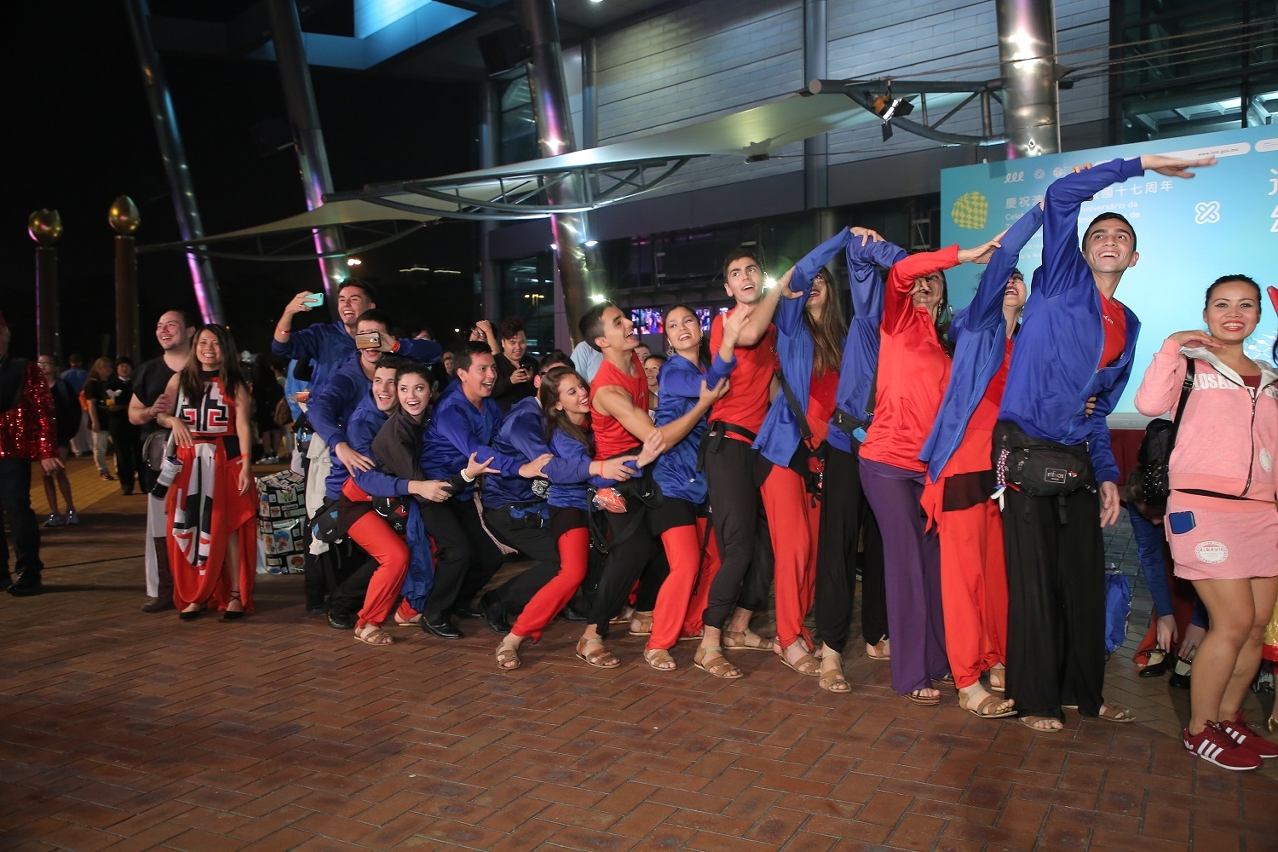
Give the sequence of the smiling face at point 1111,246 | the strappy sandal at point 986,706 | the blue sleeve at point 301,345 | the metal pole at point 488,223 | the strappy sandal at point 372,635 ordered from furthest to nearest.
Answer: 1. the metal pole at point 488,223
2. the blue sleeve at point 301,345
3. the strappy sandal at point 372,635
4. the strappy sandal at point 986,706
5. the smiling face at point 1111,246

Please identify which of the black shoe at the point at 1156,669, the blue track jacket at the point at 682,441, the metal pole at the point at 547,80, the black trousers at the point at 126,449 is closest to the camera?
the black shoe at the point at 1156,669

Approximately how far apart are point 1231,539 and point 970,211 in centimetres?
624

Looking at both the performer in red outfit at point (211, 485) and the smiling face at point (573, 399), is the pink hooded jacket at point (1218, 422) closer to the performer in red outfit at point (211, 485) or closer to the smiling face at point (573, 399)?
the smiling face at point (573, 399)

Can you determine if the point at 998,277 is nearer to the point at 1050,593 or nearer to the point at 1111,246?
the point at 1111,246

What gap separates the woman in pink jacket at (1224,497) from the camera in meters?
3.47

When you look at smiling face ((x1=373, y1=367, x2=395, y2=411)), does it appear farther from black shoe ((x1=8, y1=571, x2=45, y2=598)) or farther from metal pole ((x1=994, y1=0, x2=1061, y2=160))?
metal pole ((x1=994, y1=0, x2=1061, y2=160))

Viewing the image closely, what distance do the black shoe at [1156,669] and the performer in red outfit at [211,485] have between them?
200 inches

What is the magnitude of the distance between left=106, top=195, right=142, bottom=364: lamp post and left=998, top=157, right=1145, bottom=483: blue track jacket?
1523 cm

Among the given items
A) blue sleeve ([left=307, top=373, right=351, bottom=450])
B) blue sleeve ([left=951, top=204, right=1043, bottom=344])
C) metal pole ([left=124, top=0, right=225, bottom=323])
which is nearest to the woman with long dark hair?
blue sleeve ([left=307, top=373, right=351, bottom=450])

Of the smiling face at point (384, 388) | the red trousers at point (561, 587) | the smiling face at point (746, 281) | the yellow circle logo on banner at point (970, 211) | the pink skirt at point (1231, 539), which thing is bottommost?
the red trousers at point (561, 587)

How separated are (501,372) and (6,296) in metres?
24.6

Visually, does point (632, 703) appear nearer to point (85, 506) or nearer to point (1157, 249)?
point (1157, 249)

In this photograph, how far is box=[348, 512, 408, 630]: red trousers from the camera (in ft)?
17.7

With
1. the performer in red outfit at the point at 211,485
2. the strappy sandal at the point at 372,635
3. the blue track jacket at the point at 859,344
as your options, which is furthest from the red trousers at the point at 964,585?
the performer in red outfit at the point at 211,485
